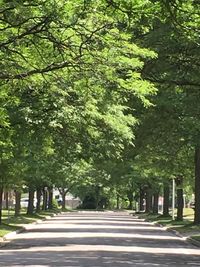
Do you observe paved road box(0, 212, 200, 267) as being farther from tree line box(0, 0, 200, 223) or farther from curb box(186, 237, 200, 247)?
tree line box(0, 0, 200, 223)

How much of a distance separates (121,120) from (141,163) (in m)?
18.0

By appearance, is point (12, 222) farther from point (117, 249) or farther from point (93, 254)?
point (93, 254)

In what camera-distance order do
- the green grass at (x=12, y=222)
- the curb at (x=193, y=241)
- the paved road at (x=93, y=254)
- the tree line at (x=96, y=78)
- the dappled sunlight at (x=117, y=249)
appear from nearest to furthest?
the tree line at (x=96, y=78)
the paved road at (x=93, y=254)
the dappled sunlight at (x=117, y=249)
the curb at (x=193, y=241)
the green grass at (x=12, y=222)

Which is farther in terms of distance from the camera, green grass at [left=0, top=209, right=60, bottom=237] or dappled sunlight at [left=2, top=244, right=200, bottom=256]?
green grass at [left=0, top=209, right=60, bottom=237]

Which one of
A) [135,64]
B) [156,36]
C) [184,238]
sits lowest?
[184,238]

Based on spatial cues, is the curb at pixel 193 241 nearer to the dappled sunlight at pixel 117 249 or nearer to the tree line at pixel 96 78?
the dappled sunlight at pixel 117 249

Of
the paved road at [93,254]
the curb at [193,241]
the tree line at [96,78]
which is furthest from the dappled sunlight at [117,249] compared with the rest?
the tree line at [96,78]

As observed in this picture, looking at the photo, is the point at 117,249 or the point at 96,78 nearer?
the point at 96,78

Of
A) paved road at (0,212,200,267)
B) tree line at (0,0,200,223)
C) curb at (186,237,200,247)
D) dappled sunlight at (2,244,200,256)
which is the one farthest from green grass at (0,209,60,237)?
curb at (186,237,200,247)

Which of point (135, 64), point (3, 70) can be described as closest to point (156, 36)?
point (135, 64)

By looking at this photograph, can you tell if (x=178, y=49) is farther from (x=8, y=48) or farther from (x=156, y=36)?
(x=8, y=48)

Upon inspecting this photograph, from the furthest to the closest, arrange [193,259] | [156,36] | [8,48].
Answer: [193,259], [156,36], [8,48]

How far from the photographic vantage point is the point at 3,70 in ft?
45.7

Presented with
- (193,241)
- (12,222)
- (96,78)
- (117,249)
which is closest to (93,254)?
(117,249)
